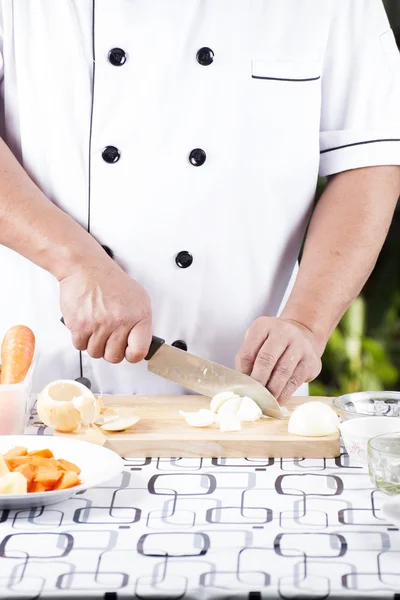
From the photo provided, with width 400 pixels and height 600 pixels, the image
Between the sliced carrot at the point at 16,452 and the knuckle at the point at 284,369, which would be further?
the knuckle at the point at 284,369

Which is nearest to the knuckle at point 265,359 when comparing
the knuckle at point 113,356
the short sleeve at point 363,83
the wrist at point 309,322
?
the wrist at point 309,322

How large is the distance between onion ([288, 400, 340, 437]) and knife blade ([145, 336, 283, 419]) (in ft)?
0.33

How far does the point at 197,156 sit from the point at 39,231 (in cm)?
32

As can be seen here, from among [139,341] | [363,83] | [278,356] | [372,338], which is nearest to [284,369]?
[278,356]

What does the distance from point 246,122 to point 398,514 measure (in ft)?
2.78

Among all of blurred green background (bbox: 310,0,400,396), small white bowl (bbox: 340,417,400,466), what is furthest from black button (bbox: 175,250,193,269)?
blurred green background (bbox: 310,0,400,396)

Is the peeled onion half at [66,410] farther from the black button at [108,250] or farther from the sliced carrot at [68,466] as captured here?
the black button at [108,250]

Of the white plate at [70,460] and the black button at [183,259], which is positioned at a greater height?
the black button at [183,259]

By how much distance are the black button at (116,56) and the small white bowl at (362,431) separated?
0.76 m

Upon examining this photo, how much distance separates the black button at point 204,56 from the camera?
159 cm

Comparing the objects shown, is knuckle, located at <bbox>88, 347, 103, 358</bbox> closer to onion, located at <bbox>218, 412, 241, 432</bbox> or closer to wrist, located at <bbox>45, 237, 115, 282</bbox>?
wrist, located at <bbox>45, 237, 115, 282</bbox>

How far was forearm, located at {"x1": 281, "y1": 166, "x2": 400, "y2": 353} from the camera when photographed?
161 centimetres

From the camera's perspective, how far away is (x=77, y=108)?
5.24ft

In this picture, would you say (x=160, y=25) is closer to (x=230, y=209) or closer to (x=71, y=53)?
(x=71, y=53)
